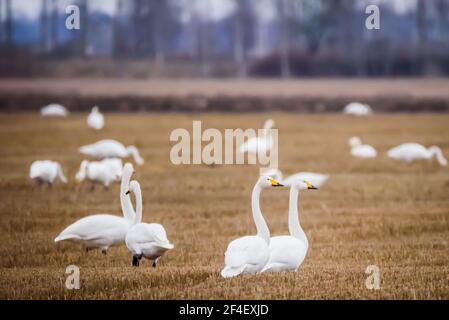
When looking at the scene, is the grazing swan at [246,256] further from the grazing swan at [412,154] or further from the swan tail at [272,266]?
the grazing swan at [412,154]

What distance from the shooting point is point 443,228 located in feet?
45.1

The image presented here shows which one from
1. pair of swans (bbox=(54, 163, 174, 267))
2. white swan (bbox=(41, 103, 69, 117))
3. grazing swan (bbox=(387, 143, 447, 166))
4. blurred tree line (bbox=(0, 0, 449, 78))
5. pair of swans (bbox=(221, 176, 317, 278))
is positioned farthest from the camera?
blurred tree line (bbox=(0, 0, 449, 78))

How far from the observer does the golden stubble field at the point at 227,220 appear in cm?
941

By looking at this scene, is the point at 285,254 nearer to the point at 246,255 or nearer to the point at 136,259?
the point at 246,255

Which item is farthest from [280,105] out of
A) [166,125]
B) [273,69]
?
[273,69]

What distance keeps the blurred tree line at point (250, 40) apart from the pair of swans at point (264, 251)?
38324mm

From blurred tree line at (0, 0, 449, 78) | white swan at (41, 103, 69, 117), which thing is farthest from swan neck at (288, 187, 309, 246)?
blurred tree line at (0, 0, 449, 78)

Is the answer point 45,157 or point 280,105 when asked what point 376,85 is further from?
point 45,157

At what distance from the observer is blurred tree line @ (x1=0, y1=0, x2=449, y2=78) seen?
5272 cm

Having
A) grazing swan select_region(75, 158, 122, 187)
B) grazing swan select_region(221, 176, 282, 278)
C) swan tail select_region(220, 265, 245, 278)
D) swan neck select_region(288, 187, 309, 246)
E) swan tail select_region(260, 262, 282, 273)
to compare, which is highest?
grazing swan select_region(75, 158, 122, 187)

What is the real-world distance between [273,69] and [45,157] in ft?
112

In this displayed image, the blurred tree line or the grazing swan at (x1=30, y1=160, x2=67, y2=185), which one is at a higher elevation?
the blurred tree line

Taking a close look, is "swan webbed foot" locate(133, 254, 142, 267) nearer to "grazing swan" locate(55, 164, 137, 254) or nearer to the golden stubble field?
the golden stubble field

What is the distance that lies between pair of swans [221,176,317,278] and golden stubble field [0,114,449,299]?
139 mm
